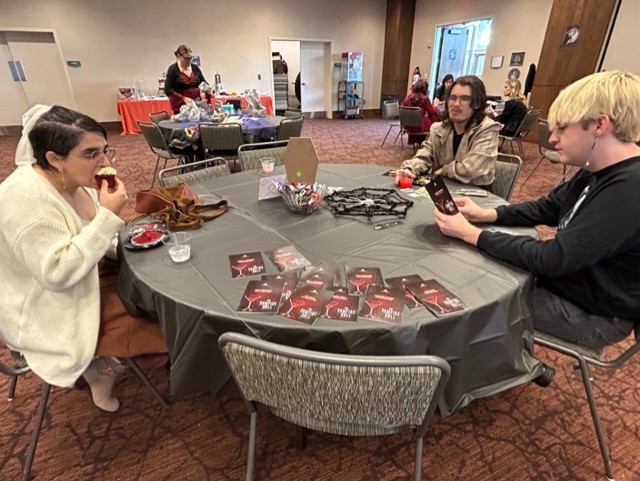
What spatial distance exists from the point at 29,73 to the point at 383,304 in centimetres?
1014

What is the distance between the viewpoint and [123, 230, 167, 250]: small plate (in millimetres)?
1294

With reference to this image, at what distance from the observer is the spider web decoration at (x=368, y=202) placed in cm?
161

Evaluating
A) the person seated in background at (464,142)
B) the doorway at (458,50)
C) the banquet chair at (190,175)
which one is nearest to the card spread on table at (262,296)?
the person seated in background at (464,142)

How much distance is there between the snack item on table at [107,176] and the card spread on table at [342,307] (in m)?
0.95

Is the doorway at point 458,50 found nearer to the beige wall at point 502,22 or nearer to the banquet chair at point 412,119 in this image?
the beige wall at point 502,22

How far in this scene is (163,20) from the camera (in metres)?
8.05

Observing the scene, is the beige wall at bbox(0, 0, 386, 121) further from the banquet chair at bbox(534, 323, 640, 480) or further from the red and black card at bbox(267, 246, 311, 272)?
the banquet chair at bbox(534, 323, 640, 480)

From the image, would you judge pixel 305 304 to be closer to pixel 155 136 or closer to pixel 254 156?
pixel 254 156

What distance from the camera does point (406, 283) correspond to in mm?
1074

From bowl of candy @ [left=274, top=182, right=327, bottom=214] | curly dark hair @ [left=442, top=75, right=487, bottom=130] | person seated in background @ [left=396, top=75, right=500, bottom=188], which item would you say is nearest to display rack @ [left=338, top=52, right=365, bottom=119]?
person seated in background @ [left=396, top=75, right=500, bottom=188]

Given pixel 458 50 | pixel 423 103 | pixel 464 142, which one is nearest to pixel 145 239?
pixel 464 142

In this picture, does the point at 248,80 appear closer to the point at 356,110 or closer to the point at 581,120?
the point at 356,110

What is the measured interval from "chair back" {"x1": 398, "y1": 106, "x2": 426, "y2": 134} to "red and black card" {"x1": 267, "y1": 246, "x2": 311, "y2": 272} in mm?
4324

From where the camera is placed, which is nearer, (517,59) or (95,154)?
(95,154)
